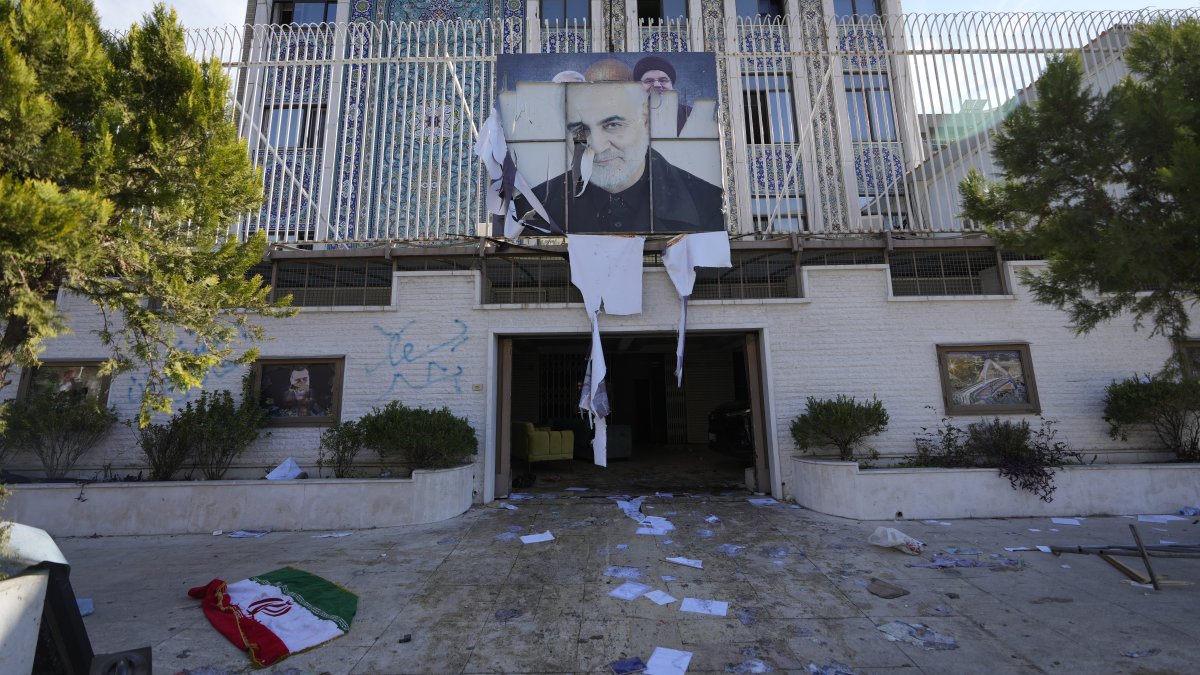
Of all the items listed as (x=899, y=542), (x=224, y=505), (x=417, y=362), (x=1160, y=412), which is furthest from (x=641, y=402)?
(x=224, y=505)

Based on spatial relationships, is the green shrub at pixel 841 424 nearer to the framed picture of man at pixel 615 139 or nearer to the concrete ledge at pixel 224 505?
the framed picture of man at pixel 615 139

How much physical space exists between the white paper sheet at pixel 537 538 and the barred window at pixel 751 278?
15.3 feet

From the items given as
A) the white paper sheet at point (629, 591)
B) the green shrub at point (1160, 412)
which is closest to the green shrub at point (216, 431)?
the white paper sheet at point (629, 591)

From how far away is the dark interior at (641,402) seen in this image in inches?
461

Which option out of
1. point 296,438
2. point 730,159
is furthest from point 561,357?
point 296,438

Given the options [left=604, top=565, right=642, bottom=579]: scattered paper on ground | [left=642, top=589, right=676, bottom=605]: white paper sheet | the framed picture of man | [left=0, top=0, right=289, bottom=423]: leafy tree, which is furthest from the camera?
the framed picture of man

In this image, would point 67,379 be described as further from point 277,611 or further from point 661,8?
point 661,8

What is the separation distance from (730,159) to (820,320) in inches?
246

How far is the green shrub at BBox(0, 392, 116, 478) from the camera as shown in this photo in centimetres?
739

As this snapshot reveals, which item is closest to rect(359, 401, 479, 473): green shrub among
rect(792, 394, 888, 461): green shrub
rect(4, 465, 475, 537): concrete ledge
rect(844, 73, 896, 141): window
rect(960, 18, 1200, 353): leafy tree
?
rect(4, 465, 475, 537): concrete ledge

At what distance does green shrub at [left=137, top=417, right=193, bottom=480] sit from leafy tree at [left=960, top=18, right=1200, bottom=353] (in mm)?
11003

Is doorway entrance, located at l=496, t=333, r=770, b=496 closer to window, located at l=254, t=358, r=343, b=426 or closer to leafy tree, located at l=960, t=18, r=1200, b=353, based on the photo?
window, located at l=254, t=358, r=343, b=426

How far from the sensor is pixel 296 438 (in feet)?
26.8

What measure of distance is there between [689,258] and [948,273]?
462 cm
